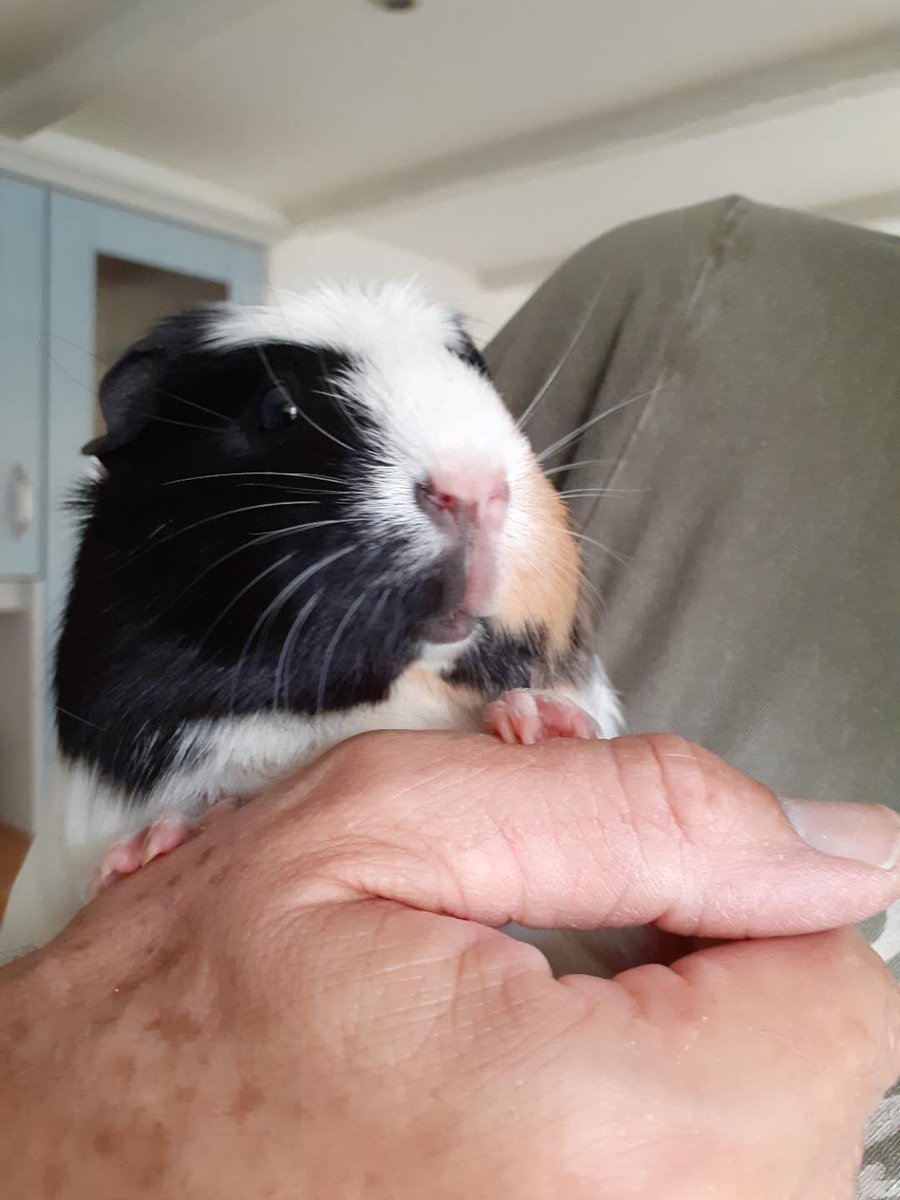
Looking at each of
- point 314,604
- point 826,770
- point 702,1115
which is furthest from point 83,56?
point 702,1115

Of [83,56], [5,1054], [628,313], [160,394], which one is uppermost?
[83,56]

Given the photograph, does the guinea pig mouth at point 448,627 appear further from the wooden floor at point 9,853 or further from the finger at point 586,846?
the wooden floor at point 9,853

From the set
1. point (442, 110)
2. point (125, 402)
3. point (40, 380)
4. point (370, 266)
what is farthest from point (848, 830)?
point (370, 266)

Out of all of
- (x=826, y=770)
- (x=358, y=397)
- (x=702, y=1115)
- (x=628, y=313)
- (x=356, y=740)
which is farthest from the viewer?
(x=628, y=313)

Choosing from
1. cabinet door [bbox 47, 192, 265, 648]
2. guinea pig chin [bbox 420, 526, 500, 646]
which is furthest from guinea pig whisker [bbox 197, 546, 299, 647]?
cabinet door [bbox 47, 192, 265, 648]

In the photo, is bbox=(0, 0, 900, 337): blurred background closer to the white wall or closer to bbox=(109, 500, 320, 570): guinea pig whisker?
the white wall

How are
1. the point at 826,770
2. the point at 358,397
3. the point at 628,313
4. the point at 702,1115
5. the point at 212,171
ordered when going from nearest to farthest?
the point at 702,1115 < the point at 358,397 < the point at 826,770 < the point at 628,313 < the point at 212,171

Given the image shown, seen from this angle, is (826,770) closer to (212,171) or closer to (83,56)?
(83,56)

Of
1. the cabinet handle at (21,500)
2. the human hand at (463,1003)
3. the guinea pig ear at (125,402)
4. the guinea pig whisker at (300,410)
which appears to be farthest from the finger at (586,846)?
the cabinet handle at (21,500)
